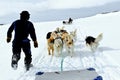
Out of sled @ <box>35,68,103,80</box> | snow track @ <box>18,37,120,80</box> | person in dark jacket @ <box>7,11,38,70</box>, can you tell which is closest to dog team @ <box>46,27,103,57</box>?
snow track @ <box>18,37,120,80</box>

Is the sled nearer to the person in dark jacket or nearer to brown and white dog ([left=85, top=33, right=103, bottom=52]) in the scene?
the person in dark jacket

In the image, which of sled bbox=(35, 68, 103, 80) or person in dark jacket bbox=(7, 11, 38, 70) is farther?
person in dark jacket bbox=(7, 11, 38, 70)

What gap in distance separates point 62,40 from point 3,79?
3.34 m

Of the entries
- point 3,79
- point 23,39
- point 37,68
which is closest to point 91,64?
point 37,68

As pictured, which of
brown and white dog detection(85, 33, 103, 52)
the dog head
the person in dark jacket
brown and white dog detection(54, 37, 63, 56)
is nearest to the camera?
the person in dark jacket

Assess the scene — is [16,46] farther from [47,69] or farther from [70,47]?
[70,47]

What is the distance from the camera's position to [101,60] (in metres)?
9.98

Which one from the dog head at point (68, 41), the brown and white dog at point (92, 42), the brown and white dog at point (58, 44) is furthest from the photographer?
the brown and white dog at point (92, 42)

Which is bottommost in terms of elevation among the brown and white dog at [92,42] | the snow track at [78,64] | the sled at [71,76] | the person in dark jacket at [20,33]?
the snow track at [78,64]

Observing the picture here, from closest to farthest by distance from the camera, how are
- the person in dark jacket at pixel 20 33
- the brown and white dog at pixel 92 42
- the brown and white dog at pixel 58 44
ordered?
1. the person in dark jacket at pixel 20 33
2. the brown and white dog at pixel 58 44
3. the brown and white dog at pixel 92 42

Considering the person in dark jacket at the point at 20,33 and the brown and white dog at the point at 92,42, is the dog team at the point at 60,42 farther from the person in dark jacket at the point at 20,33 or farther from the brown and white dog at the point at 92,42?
the person in dark jacket at the point at 20,33

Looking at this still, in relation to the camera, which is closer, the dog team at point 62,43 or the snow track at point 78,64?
the snow track at point 78,64

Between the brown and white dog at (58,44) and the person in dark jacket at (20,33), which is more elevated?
the person in dark jacket at (20,33)

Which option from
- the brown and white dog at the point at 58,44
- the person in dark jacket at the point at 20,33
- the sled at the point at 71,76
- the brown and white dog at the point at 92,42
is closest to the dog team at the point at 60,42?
the brown and white dog at the point at 58,44
